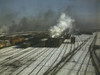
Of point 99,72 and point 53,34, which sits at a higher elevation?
point 53,34

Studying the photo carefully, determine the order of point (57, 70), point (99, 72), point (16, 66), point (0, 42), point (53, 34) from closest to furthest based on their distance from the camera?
1. point (99, 72)
2. point (57, 70)
3. point (16, 66)
4. point (0, 42)
5. point (53, 34)

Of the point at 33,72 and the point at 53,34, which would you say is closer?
the point at 33,72

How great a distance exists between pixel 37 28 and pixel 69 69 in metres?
90.0

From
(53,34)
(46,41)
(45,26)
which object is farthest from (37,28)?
(46,41)

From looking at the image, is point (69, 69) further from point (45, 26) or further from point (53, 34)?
point (45, 26)

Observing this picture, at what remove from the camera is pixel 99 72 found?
368 inches

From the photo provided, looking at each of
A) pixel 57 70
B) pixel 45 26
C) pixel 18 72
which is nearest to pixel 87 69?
pixel 57 70

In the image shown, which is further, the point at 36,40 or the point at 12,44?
the point at 36,40

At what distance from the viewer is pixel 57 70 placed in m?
10.1

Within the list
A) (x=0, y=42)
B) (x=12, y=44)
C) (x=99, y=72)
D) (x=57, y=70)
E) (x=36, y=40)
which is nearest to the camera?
(x=99, y=72)

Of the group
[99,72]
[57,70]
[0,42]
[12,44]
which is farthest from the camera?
[12,44]

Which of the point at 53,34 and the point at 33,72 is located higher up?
the point at 53,34

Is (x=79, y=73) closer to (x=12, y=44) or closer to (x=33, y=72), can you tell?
(x=33, y=72)

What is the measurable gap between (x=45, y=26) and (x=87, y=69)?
86.9 meters
